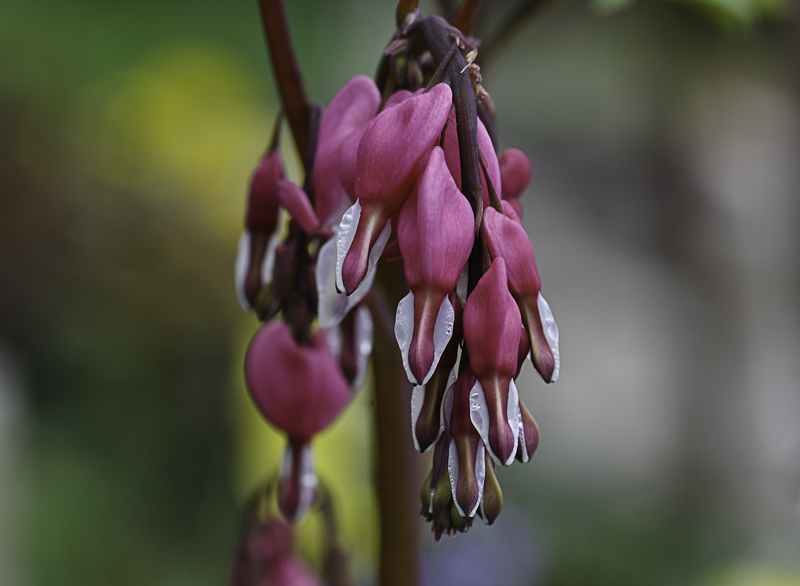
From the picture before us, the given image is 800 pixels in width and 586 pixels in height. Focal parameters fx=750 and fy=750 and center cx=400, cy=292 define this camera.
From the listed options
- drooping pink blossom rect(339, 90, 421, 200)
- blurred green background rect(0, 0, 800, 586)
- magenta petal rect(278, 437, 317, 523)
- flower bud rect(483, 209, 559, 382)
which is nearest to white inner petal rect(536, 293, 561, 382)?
flower bud rect(483, 209, 559, 382)

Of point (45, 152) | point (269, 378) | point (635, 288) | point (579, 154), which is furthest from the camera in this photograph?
point (579, 154)

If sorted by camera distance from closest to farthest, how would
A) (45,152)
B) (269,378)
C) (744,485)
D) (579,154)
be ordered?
(269,378) < (45,152) < (744,485) < (579,154)

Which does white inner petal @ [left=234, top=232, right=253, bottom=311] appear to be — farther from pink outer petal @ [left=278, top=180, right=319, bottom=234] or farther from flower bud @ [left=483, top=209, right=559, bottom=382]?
flower bud @ [left=483, top=209, right=559, bottom=382]

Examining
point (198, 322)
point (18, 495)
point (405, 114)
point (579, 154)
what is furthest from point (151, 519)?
point (579, 154)

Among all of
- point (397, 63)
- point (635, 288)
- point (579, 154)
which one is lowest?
point (397, 63)

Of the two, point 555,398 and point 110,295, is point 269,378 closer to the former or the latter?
point 110,295

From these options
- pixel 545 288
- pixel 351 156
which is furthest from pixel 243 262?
pixel 545 288

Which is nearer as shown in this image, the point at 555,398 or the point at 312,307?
the point at 312,307

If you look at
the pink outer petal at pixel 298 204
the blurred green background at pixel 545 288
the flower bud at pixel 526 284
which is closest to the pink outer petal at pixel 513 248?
the flower bud at pixel 526 284
